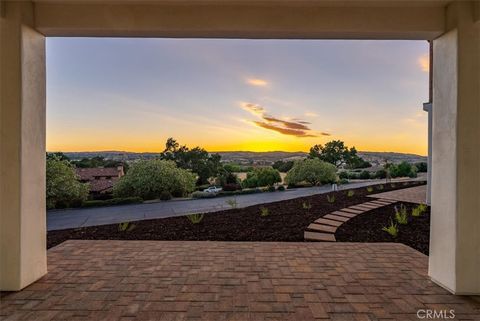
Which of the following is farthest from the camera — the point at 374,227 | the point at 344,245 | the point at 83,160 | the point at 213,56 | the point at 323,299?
the point at 83,160

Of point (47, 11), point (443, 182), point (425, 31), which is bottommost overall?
point (443, 182)

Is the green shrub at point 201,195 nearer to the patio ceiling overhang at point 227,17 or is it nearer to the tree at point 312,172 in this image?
the tree at point 312,172

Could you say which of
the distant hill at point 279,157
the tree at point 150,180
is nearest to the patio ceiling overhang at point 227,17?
the tree at point 150,180

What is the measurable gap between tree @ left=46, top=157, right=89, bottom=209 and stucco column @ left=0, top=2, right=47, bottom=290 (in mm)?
6255

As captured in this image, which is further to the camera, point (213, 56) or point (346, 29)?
point (213, 56)

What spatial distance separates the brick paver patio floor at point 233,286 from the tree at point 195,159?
8.95 metres

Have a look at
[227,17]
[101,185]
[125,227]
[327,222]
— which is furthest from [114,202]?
[227,17]

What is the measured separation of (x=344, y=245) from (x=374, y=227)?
162 centimetres

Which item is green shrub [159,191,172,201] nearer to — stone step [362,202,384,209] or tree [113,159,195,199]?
tree [113,159,195,199]

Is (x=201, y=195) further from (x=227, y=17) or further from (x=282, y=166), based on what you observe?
(x=227, y=17)

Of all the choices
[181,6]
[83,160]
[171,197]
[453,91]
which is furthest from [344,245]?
[83,160]

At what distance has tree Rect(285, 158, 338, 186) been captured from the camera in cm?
1276

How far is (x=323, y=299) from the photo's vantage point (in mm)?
2672

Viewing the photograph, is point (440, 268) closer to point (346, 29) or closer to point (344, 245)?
point (344, 245)
